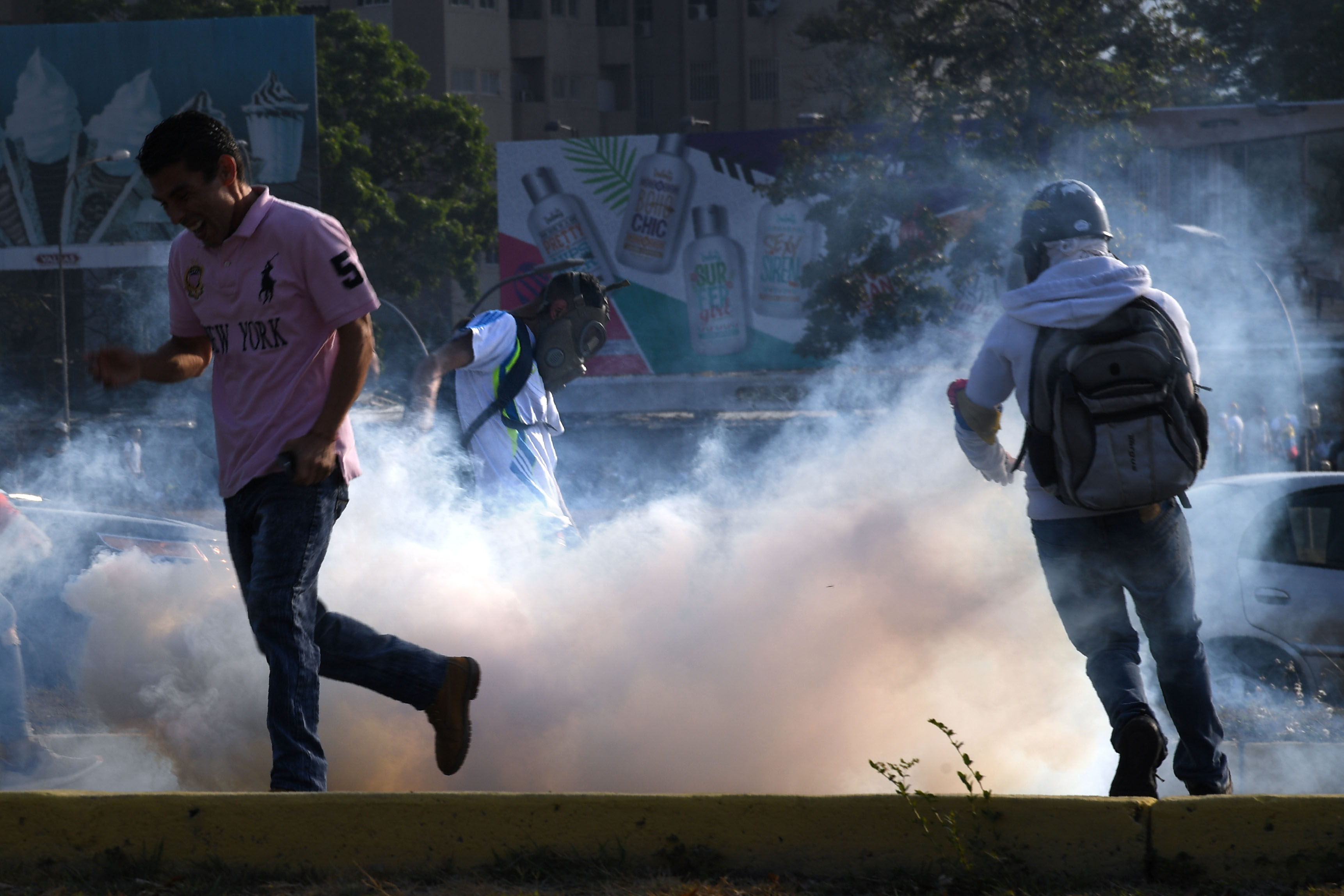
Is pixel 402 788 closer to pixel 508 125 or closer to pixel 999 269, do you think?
pixel 999 269

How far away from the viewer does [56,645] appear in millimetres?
5031

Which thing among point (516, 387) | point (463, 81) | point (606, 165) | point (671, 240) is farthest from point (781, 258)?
point (516, 387)

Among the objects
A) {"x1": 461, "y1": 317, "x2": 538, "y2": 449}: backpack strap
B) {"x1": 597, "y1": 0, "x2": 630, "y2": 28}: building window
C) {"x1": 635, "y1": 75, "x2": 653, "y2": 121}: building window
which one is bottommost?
{"x1": 461, "y1": 317, "x2": 538, "y2": 449}: backpack strap

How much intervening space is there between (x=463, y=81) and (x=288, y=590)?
142ft

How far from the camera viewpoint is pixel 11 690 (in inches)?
157

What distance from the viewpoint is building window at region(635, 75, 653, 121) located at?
1902 inches

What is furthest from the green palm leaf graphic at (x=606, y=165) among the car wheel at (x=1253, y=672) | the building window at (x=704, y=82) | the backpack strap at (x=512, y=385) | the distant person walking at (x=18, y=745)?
the distant person walking at (x=18, y=745)

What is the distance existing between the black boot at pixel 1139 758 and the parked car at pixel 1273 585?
7.95 ft

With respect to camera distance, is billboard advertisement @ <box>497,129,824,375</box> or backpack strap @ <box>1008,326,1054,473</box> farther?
billboard advertisement @ <box>497,129,824,375</box>

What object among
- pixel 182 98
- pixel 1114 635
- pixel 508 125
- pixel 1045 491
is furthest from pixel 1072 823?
pixel 508 125

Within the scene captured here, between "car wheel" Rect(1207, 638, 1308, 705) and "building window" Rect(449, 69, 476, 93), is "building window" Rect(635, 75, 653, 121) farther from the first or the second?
"car wheel" Rect(1207, 638, 1308, 705)

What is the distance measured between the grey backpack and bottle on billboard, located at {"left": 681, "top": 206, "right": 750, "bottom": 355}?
93.7ft

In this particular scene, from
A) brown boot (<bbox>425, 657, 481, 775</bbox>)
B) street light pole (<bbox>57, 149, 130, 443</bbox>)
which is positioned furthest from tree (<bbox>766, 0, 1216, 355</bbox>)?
brown boot (<bbox>425, 657, 481, 775</bbox>)

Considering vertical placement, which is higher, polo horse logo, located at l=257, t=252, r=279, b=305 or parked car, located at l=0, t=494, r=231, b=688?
polo horse logo, located at l=257, t=252, r=279, b=305
